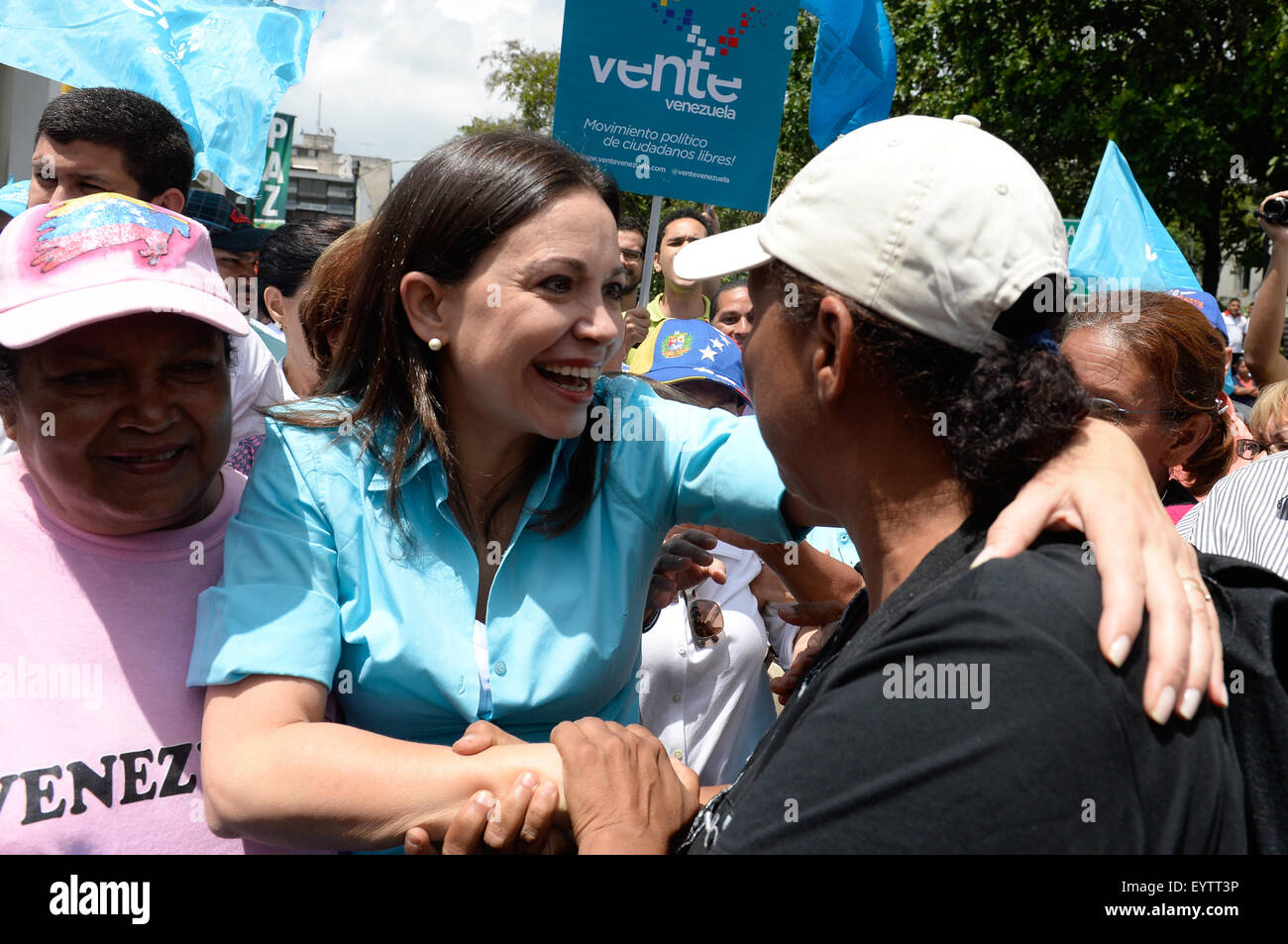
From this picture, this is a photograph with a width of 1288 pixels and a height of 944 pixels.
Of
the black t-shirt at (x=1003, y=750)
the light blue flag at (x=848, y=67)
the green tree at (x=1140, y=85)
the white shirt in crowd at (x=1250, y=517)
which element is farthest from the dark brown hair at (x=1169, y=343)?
the green tree at (x=1140, y=85)

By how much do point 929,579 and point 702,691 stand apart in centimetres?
194

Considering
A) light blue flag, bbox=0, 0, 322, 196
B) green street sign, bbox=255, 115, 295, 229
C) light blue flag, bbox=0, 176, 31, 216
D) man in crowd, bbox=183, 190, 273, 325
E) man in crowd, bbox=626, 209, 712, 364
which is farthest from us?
green street sign, bbox=255, 115, 295, 229

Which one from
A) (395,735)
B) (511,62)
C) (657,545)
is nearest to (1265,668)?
(657,545)

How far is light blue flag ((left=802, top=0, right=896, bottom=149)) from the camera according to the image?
5535 millimetres

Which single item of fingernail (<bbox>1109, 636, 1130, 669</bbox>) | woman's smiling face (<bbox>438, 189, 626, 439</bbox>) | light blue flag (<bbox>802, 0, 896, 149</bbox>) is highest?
light blue flag (<bbox>802, 0, 896, 149</bbox>)

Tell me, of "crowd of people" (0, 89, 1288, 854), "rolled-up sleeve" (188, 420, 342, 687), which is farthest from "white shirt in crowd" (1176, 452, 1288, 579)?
"rolled-up sleeve" (188, 420, 342, 687)

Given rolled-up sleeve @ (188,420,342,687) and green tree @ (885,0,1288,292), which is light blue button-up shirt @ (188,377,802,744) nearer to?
rolled-up sleeve @ (188,420,342,687)

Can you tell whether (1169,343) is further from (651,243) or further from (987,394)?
(651,243)

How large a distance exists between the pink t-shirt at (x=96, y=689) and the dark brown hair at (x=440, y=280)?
1.33ft

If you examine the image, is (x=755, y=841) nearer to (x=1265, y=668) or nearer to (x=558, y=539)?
(x=1265, y=668)

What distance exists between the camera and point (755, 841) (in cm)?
131

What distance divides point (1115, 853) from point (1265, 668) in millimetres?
343

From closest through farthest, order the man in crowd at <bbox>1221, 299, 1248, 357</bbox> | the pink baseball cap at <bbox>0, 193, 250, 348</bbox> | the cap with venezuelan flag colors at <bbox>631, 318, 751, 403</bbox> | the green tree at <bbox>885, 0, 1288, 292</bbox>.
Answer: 1. the pink baseball cap at <bbox>0, 193, 250, 348</bbox>
2. the cap with venezuelan flag colors at <bbox>631, 318, 751, 403</bbox>
3. the green tree at <bbox>885, 0, 1288, 292</bbox>
4. the man in crowd at <bbox>1221, 299, 1248, 357</bbox>
